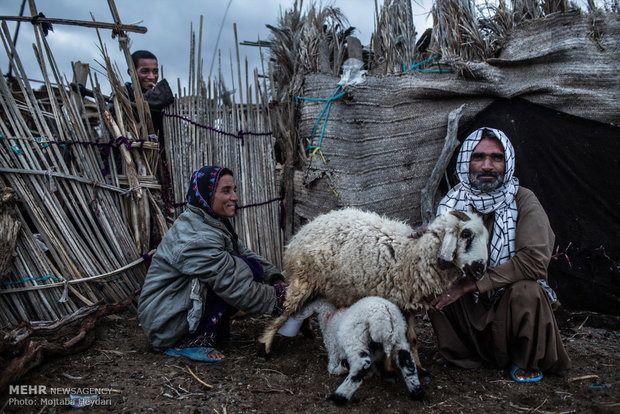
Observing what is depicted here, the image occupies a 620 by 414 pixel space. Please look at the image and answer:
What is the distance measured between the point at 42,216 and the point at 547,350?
439 centimetres

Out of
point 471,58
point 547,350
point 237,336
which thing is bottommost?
point 237,336

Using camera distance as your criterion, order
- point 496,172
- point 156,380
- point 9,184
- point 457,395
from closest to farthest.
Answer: point 457,395, point 156,380, point 496,172, point 9,184

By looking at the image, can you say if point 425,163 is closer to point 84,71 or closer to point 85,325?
point 85,325

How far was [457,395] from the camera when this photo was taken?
2.72 metres

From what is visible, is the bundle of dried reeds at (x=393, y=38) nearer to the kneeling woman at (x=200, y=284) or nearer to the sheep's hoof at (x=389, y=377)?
the kneeling woman at (x=200, y=284)

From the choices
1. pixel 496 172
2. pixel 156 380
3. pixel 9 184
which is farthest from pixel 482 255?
pixel 9 184

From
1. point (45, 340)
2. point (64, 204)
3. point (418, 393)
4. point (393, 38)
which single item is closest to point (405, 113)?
point (393, 38)

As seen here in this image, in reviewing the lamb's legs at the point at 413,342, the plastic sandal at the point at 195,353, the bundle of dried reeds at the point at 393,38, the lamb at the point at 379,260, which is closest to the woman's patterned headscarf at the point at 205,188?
the lamb at the point at 379,260

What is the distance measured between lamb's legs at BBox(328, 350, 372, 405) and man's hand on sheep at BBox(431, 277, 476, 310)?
0.71m

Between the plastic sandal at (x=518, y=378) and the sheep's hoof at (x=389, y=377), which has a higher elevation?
the sheep's hoof at (x=389, y=377)

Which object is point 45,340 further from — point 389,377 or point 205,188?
point 389,377

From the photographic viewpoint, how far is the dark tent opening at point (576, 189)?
4266mm

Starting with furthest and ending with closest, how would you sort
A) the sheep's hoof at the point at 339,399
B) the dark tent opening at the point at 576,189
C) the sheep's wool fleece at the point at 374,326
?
the dark tent opening at the point at 576,189, the sheep's wool fleece at the point at 374,326, the sheep's hoof at the point at 339,399

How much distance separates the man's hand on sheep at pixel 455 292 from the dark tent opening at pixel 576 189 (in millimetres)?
2061
